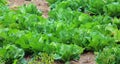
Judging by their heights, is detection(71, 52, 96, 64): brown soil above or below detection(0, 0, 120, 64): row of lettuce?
below

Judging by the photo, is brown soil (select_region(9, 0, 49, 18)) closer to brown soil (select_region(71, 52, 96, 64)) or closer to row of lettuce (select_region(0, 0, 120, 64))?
row of lettuce (select_region(0, 0, 120, 64))

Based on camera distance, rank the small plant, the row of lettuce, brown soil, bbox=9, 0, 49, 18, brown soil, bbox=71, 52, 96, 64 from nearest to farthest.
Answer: the small plant → the row of lettuce → brown soil, bbox=71, 52, 96, 64 → brown soil, bbox=9, 0, 49, 18

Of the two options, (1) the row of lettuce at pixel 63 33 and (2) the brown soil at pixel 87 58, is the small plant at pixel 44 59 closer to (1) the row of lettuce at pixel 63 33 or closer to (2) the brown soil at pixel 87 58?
(1) the row of lettuce at pixel 63 33

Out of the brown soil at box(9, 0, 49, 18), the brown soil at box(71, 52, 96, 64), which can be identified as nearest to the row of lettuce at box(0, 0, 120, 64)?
the brown soil at box(71, 52, 96, 64)

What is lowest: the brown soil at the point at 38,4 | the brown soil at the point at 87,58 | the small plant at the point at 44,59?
the brown soil at the point at 87,58

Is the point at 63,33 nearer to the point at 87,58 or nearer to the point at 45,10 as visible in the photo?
the point at 87,58

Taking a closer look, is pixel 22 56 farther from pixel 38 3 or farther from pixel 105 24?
pixel 38 3

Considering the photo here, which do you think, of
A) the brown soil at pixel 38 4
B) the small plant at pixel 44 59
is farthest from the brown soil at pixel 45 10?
the small plant at pixel 44 59

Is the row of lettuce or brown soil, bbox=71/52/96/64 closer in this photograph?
the row of lettuce
